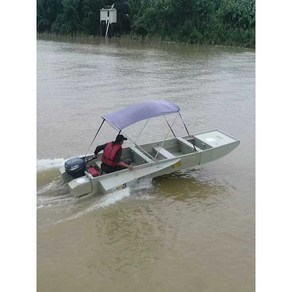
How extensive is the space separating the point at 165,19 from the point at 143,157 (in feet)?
89.5

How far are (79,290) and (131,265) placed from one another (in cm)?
75

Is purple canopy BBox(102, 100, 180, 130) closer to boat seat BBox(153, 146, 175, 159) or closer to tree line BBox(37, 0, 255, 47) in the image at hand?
boat seat BBox(153, 146, 175, 159)

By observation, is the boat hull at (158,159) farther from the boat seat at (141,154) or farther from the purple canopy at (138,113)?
the purple canopy at (138,113)

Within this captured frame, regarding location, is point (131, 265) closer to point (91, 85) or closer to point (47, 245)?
point (47, 245)

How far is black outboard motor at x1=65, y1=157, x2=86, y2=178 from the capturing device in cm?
686

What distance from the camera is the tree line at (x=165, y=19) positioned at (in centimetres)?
2852

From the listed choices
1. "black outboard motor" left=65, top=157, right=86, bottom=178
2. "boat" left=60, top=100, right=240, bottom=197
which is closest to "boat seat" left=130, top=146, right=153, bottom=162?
"boat" left=60, top=100, right=240, bottom=197

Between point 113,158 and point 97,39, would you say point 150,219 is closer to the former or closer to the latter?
point 113,158

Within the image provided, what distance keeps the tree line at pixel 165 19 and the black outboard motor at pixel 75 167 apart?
22138 millimetres

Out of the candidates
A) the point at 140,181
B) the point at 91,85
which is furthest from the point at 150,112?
the point at 91,85

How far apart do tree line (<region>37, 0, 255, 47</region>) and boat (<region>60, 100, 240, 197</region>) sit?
20.4 m

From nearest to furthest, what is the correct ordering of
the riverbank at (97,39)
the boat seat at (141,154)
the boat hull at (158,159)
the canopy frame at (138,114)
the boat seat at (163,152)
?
the boat hull at (158,159) < the canopy frame at (138,114) < the boat seat at (141,154) < the boat seat at (163,152) < the riverbank at (97,39)

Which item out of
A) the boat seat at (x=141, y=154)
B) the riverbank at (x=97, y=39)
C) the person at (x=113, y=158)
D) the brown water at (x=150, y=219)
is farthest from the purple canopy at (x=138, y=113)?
the riverbank at (x=97, y=39)

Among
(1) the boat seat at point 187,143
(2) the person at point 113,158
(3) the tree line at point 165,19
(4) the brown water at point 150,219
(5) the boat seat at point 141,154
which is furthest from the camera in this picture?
(3) the tree line at point 165,19
